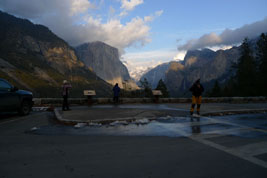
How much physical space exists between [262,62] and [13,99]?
60.1 meters

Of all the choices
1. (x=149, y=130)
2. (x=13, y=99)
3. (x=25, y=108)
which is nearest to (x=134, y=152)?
(x=149, y=130)

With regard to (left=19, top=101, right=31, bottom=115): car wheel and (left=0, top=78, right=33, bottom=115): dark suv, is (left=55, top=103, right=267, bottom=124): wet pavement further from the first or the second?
(left=0, top=78, right=33, bottom=115): dark suv

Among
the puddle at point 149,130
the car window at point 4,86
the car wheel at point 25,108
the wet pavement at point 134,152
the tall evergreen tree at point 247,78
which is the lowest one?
the wet pavement at point 134,152

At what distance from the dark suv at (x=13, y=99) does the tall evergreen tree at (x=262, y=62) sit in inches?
2127

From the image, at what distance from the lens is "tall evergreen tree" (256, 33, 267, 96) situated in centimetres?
5443

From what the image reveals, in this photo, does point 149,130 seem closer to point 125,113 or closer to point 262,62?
point 125,113

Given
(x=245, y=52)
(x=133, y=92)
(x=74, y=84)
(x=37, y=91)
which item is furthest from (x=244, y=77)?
(x=74, y=84)

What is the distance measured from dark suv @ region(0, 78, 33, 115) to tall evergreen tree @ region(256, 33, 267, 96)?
54.0 meters

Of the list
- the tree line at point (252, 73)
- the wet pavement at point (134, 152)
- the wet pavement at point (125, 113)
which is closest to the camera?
the wet pavement at point (134, 152)

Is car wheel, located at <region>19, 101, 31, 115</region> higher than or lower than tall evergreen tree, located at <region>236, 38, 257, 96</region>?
lower

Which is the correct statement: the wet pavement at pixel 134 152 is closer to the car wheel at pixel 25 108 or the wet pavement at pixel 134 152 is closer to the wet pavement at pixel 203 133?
the wet pavement at pixel 203 133

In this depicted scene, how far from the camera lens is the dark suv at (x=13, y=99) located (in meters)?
10.2

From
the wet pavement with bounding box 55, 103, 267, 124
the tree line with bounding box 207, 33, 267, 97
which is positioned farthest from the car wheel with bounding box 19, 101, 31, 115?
the tree line with bounding box 207, 33, 267, 97

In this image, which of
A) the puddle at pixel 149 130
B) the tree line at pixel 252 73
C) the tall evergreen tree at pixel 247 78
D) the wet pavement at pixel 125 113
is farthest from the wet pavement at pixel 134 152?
the tree line at pixel 252 73
